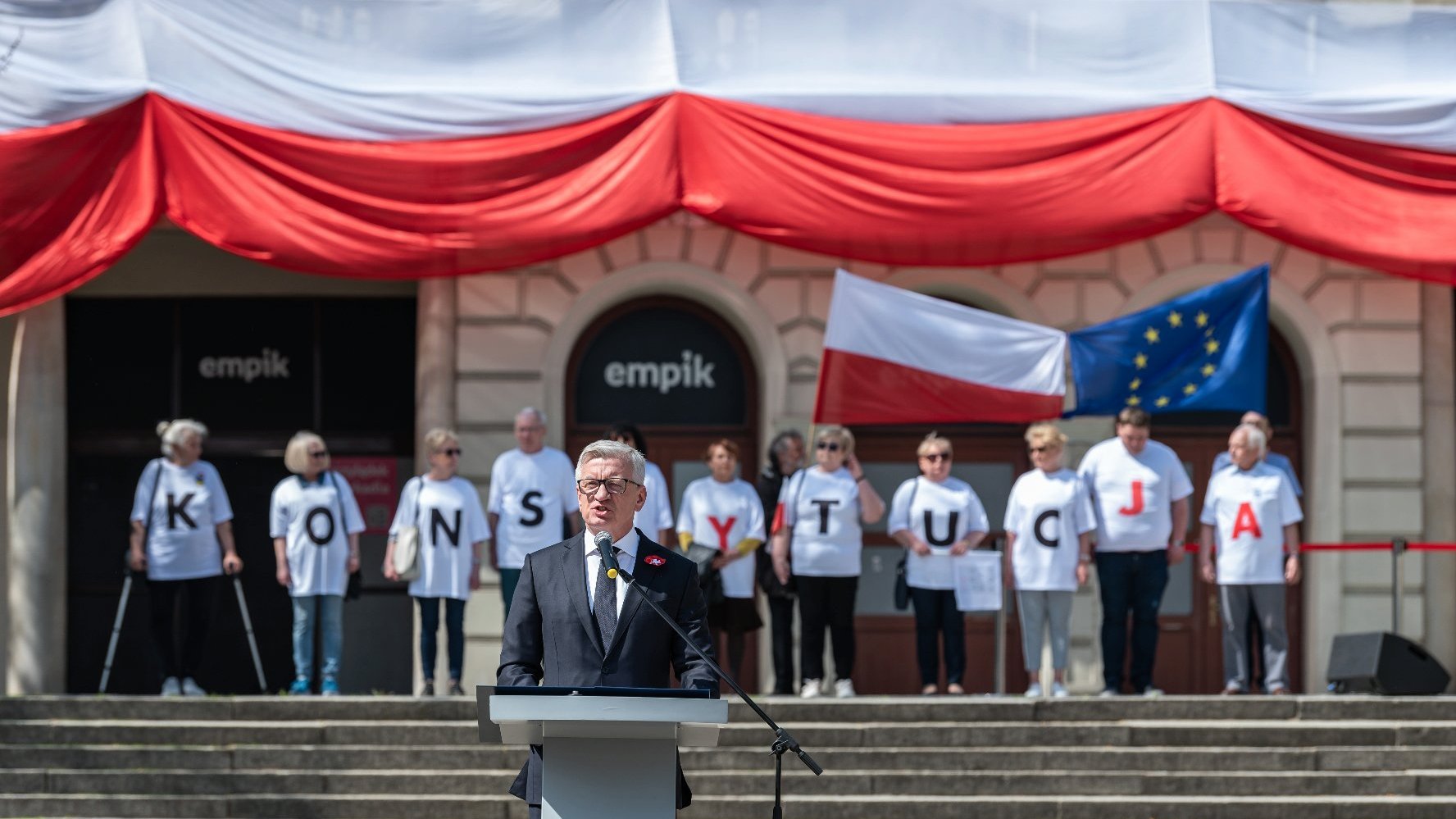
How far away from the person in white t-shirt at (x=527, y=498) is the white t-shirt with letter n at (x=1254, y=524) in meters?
4.28

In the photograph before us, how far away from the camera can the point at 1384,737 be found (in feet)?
42.0

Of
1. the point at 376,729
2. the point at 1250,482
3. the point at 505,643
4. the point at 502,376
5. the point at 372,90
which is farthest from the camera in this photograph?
the point at 502,376

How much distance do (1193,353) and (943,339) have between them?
5.40 feet

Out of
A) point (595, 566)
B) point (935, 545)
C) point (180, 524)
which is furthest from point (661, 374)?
point (595, 566)

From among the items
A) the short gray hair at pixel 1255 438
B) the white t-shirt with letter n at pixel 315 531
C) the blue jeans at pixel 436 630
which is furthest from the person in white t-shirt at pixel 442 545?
the short gray hair at pixel 1255 438

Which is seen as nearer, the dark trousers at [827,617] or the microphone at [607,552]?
the microphone at [607,552]

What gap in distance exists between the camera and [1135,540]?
532 inches

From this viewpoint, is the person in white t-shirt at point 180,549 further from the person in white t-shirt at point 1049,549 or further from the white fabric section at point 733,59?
the person in white t-shirt at point 1049,549

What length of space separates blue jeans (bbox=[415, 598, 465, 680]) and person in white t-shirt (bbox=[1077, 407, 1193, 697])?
4196mm

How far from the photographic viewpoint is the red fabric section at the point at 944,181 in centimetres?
1466

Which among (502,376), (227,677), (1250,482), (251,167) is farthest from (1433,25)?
(227,677)

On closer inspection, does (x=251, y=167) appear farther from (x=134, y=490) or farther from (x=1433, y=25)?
(x=1433, y=25)

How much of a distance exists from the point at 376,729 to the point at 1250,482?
583cm

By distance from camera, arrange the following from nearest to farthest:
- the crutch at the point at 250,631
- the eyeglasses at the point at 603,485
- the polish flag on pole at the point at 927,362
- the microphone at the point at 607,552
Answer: the microphone at the point at 607,552 → the eyeglasses at the point at 603,485 → the polish flag on pole at the point at 927,362 → the crutch at the point at 250,631
